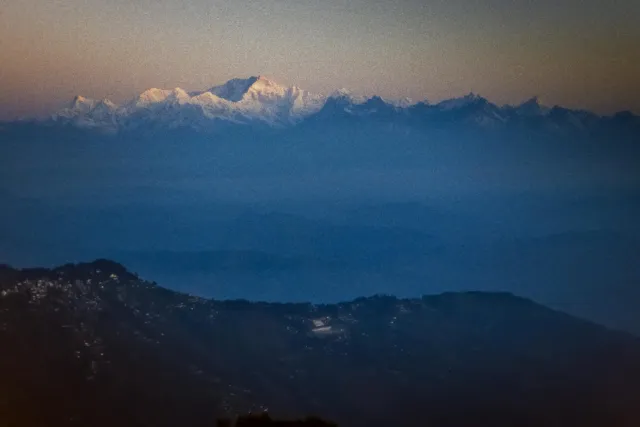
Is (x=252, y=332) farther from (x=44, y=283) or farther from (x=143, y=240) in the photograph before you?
(x=44, y=283)

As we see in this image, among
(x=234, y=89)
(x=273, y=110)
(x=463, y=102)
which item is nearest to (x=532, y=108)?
(x=463, y=102)

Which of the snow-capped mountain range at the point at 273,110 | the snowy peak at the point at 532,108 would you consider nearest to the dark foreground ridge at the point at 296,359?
the snow-capped mountain range at the point at 273,110

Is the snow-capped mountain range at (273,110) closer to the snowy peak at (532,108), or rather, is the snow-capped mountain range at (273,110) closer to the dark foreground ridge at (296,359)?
the snowy peak at (532,108)

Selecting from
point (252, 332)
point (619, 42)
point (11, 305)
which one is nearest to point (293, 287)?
point (252, 332)

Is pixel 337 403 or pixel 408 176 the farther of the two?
pixel 408 176

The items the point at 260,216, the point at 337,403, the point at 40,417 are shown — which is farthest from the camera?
the point at 260,216

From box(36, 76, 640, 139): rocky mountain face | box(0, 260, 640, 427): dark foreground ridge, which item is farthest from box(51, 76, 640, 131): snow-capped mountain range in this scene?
box(0, 260, 640, 427): dark foreground ridge

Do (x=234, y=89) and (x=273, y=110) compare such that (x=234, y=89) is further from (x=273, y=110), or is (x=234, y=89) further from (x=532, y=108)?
(x=532, y=108)
